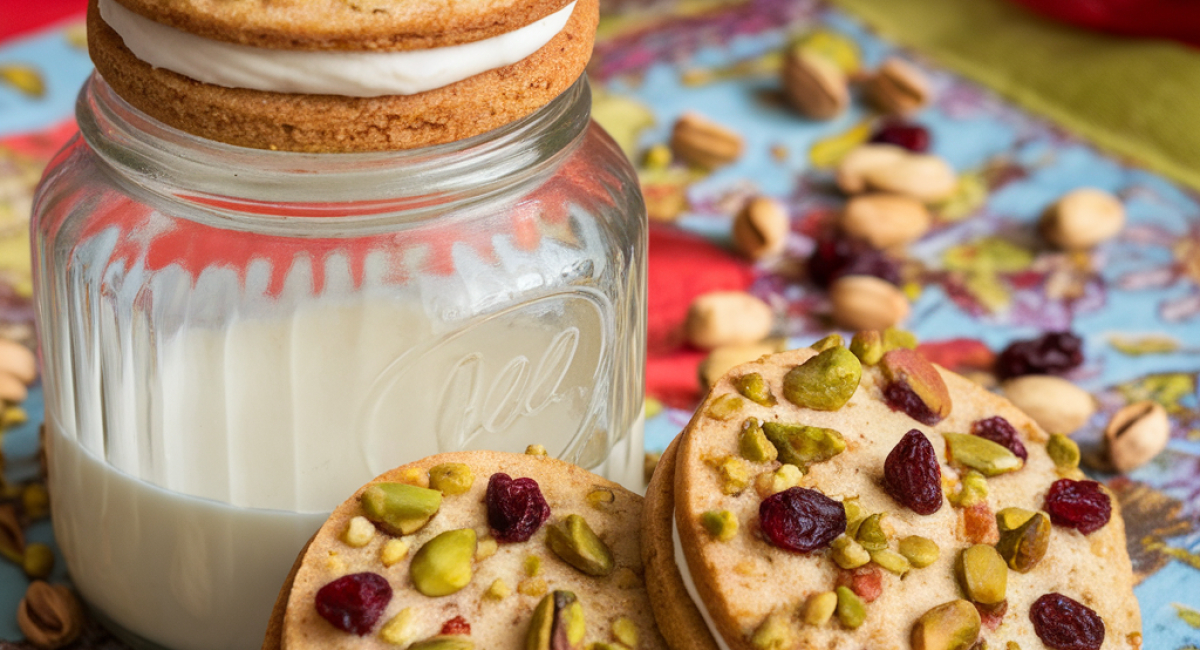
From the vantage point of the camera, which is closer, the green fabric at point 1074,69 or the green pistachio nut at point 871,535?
the green pistachio nut at point 871,535

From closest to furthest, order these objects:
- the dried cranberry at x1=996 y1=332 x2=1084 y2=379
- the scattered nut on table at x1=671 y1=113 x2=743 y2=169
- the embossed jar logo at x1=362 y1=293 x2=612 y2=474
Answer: the embossed jar logo at x1=362 y1=293 x2=612 y2=474 → the dried cranberry at x1=996 y1=332 x2=1084 y2=379 → the scattered nut on table at x1=671 y1=113 x2=743 y2=169

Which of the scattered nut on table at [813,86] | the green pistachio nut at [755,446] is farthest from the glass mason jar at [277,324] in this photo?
the scattered nut on table at [813,86]

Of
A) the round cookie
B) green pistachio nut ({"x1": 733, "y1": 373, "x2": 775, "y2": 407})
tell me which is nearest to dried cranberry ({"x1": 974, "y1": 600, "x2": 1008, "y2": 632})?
green pistachio nut ({"x1": 733, "y1": 373, "x2": 775, "y2": 407})

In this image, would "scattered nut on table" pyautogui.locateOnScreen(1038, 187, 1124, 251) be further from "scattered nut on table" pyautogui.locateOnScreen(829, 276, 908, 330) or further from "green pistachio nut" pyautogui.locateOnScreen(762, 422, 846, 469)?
"green pistachio nut" pyautogui.locateOnScreen(762, 422, 846, 469)

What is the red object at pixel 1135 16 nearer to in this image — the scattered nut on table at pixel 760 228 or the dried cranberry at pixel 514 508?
the scattered nut on table at pixel 760 228

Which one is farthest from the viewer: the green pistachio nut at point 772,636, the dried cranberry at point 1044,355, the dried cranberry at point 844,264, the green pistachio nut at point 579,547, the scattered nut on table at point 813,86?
the scattered nut on table at point 813,86

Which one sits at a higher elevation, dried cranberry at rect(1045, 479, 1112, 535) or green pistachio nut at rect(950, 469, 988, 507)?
green pistachio nut at rect(950, 469, 988, 507)

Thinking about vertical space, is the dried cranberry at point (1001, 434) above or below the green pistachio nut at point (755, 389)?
below
